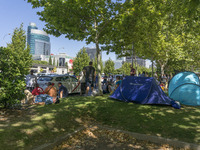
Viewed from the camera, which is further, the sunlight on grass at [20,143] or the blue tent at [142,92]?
the blue tent at [142,92]

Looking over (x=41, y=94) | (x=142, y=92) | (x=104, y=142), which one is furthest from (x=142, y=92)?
(x=41, y=94)


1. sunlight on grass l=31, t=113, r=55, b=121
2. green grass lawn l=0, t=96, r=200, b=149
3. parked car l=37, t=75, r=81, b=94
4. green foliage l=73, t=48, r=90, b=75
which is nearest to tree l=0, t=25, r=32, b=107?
green grass lawn l=0, t=96, r=200, b=149

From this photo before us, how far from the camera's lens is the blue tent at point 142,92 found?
302 inches

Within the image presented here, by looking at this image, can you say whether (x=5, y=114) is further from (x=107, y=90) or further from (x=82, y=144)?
(x=107, y=90)

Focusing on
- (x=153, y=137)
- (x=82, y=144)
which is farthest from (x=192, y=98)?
(x=82, y=144)

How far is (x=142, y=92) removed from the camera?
7938mm

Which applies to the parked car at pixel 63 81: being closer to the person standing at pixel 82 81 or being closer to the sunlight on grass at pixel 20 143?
the person standing at pixel 82 81

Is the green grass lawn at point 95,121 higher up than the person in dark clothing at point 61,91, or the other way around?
the person in dark clothing at point 61,91

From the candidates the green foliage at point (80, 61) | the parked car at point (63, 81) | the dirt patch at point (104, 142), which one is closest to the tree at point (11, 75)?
the dirt patch at point (104, 142)

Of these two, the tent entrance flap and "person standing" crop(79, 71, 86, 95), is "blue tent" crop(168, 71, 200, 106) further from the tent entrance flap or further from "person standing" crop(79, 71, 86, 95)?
"person standing" crop(79, 71, 86, 95)

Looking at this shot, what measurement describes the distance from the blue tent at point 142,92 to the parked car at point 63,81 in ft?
14.2

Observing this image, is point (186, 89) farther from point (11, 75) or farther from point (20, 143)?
point (11, 75)

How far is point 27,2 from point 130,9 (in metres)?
6.36

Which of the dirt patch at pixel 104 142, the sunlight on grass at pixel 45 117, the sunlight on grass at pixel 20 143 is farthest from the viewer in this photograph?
the sunlight on grass at pixel 45 117
